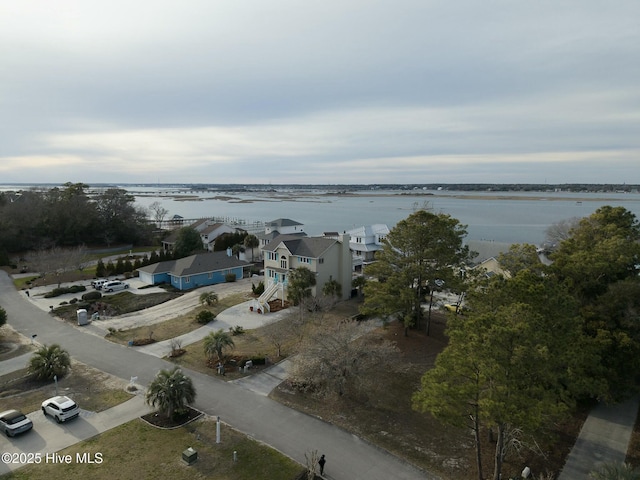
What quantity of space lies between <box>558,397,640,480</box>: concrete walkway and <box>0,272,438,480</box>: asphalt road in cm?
596

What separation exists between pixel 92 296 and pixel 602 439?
41.4 meters

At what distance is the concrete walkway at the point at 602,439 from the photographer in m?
15.6

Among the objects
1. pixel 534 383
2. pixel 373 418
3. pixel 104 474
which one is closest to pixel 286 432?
pixel 373 418

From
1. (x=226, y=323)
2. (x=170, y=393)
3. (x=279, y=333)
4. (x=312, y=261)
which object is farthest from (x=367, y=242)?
(x=170, y=393)

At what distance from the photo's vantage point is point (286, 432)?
1759cm

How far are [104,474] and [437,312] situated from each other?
2769cm

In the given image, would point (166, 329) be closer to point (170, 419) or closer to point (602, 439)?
point (170, 419)

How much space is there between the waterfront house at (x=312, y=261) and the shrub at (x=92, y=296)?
16.9 metres

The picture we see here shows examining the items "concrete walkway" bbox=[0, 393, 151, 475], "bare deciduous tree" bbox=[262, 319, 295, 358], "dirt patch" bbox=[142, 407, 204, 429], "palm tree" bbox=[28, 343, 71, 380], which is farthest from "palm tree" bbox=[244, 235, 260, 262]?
"dirt patch" bbox=[142, 407, 204, 429]

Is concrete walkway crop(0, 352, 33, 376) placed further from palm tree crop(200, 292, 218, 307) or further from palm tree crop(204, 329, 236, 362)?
palm tree crop(200, 292, 218, 307)

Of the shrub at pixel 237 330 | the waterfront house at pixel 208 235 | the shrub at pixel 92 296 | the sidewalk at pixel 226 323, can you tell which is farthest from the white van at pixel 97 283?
the shrub at pixel 237 330

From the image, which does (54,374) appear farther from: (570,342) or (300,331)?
(570,342)

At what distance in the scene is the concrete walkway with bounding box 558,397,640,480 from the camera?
613 inches

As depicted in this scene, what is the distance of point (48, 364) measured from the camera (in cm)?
2228
